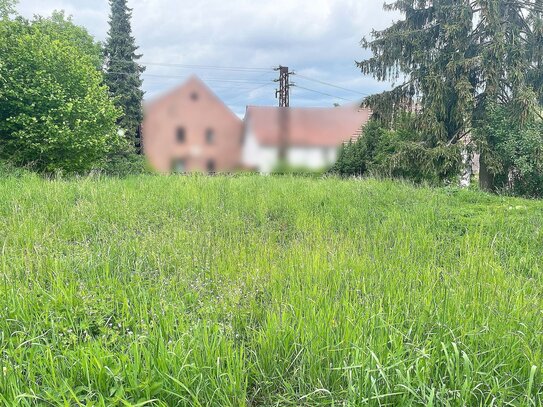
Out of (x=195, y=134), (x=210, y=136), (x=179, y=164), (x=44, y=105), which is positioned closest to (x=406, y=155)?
(x=210, y=136)

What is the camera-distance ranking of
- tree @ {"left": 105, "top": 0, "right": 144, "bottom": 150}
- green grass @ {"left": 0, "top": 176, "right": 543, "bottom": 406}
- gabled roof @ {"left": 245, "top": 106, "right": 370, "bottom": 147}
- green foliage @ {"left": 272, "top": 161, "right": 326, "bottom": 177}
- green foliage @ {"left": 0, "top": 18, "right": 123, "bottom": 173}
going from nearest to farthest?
green grass @ {"left": 0, "top": 176, "right": 543, "bottom": 406} < gabled roof @ {"left": 245, "top": 106, "right": 370, "bottom": 147} < green foliage @ {"left": 272, "top": 161, "right": 326, "bottom": 177} < green foliage @ {"left": 0, "top": 18, "right": 123, "bottom": 173} < tree @ {"left": 105, "top": 0, "right": 144, "bottom": 150}

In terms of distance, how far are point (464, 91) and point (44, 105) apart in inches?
563

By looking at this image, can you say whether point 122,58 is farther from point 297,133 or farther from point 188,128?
point 188,128

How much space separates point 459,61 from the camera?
11.9 m

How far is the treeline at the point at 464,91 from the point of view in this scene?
38.2ft

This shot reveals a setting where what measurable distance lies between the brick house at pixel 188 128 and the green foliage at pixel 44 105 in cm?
Result: 683

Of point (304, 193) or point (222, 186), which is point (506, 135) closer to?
point (304, 193)

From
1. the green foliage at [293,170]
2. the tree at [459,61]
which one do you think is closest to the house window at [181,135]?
the green foliage at [293,170]

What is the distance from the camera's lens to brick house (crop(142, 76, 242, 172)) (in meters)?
4.66

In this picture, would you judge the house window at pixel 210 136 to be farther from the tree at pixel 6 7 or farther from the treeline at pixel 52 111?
the tree at pixel 6 7

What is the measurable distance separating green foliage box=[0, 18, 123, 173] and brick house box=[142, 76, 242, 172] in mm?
6829

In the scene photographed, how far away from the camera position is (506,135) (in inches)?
461

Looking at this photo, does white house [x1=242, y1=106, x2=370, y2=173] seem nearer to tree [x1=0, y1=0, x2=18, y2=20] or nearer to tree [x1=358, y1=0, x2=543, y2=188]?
tree [x1=358, y1=0, x2=543, y2=188]

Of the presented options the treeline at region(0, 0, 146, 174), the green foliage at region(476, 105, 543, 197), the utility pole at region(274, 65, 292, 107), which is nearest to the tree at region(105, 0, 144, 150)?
the treeline at region(0, 0, 146, 174)
